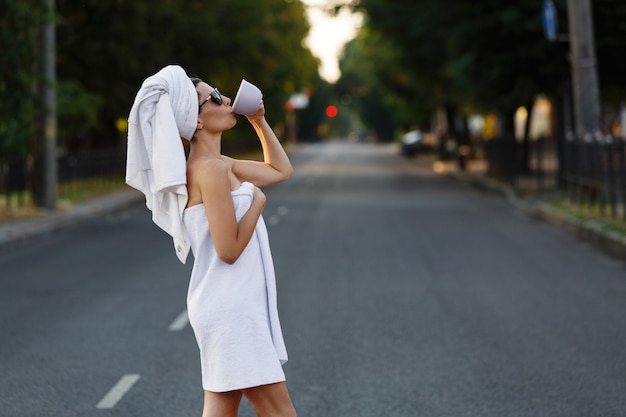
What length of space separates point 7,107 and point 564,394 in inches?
A: 617

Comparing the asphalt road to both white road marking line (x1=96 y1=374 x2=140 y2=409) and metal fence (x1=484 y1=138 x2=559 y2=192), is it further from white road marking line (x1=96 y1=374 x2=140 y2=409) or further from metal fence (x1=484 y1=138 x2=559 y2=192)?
metal fence (x1=484 y1=138 x2=559 y2=192)

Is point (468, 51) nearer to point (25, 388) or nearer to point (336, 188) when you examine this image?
point (336, 188)

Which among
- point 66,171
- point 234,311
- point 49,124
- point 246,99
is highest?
point 49,124

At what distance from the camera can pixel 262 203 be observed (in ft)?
13.5

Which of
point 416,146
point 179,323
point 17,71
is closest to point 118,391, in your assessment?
point 179,323

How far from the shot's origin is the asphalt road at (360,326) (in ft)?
22.9

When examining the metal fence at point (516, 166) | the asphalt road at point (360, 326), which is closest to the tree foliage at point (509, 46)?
the metal fence at point (516, 166)

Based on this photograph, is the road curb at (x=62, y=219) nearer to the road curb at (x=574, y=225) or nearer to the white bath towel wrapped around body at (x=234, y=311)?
the road curb at (x=574, y=225)

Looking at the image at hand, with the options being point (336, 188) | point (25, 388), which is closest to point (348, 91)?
point (336, 188)

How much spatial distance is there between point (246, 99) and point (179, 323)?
239 inches

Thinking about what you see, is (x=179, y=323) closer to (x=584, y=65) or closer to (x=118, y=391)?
(x=118, y=391)

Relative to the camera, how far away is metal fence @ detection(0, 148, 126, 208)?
23312mm

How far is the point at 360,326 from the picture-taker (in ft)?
31.6

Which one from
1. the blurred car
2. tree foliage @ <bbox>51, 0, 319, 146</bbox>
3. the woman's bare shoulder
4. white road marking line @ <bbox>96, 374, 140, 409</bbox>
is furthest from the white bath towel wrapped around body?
the blurred car
